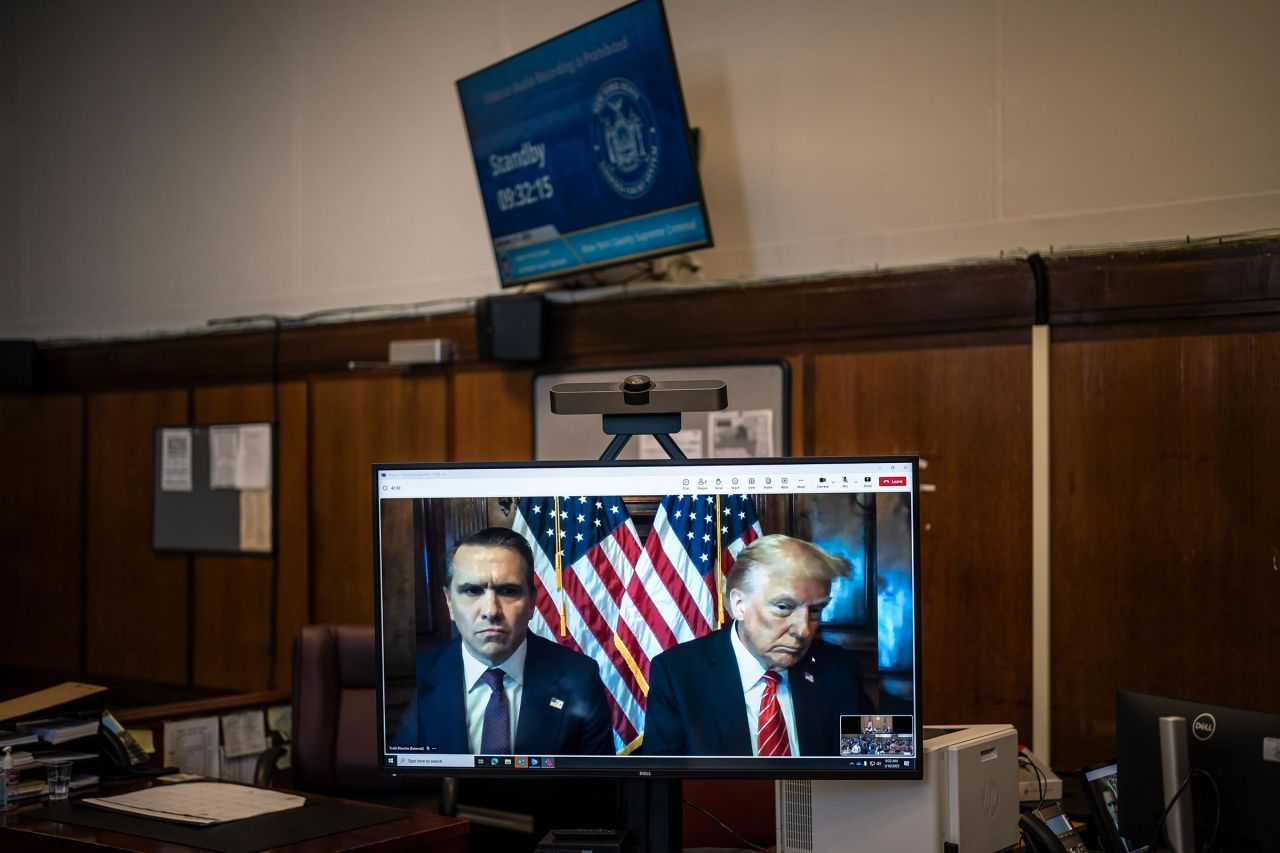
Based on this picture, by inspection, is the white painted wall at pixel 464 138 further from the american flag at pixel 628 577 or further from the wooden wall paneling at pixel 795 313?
the american flag at pixel 628 577

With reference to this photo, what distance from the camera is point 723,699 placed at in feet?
5.83

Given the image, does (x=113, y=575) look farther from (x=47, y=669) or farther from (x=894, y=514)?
(x=894, y=514)

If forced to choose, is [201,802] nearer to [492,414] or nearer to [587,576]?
[587,576]

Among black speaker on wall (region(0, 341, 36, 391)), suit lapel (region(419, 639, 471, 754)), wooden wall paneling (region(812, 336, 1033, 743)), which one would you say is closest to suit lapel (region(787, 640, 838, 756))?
suit lapel (region(419, 639, 471, 754))

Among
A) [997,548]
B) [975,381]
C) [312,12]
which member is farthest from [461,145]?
[997,548]

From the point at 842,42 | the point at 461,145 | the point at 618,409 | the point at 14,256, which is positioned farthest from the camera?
the point at 14,256

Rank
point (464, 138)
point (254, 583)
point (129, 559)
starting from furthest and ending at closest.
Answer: point (129, 559), point (254, 583), point (464, 138)

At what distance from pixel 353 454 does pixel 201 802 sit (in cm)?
260

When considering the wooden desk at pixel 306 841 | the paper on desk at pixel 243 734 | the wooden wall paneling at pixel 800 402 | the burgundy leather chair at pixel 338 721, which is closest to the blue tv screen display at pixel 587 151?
the wooden wall paneling at pixel 800 402

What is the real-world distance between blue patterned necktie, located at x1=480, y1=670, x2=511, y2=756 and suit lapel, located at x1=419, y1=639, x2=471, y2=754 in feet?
0.10

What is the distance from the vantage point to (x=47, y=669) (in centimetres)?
593

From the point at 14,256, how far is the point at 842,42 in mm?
4518

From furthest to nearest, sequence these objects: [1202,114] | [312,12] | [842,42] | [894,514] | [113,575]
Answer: [113,575] → [312,12] → [842,42] → [1202,114] → [894,514]

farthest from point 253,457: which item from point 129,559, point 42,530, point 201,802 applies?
point 201,802
